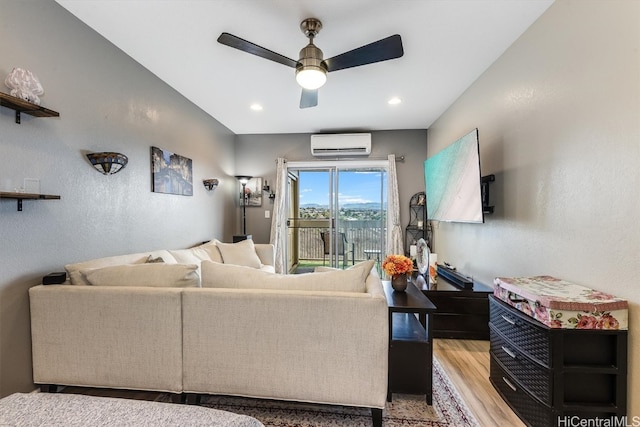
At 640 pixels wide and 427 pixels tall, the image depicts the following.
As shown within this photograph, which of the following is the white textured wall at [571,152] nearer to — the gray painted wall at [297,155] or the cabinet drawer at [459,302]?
the cabinet drawer at [459,302]

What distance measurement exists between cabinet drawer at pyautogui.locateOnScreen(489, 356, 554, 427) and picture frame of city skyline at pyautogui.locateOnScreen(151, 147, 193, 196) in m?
3.33

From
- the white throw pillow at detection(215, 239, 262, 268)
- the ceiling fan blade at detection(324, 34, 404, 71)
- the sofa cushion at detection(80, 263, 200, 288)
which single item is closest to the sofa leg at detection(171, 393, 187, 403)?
the sofa cushion at detection(80, 263, 200, 288)

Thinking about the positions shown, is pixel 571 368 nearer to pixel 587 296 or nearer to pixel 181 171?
pixel 587 296

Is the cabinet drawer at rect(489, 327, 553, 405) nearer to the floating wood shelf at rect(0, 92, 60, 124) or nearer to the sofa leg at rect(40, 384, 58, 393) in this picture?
the sofa leg at rect(40, 384, 58, 393)

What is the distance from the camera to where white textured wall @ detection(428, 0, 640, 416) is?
144 cm

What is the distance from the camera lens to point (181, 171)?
136 inches

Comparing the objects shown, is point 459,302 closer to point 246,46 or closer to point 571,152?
point 571,152

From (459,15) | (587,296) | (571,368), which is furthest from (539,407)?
(459,15)

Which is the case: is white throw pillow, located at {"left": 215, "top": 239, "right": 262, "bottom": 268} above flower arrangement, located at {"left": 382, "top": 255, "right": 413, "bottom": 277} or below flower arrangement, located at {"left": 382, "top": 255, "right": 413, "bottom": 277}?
below

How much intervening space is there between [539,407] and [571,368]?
28cm

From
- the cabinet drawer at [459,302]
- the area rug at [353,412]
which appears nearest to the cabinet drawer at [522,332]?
the area rug at [353,412]

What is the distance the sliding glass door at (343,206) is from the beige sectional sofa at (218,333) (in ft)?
11.0

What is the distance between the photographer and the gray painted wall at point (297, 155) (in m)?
4.93

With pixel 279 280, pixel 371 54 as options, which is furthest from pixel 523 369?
pixel 371 54
